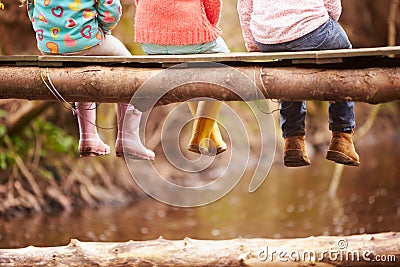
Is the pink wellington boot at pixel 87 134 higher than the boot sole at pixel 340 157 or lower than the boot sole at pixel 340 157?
higher

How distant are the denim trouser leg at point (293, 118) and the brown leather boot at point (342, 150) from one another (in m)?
0.15

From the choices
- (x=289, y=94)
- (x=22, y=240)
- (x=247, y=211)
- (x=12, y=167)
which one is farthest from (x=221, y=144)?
(x=12, y=167)

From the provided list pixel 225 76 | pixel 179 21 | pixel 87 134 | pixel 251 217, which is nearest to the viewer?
pixel 225 76

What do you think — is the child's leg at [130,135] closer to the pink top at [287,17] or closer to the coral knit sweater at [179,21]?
the coral knit sweater at [179,21]

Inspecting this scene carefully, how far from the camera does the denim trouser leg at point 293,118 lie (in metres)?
3.31

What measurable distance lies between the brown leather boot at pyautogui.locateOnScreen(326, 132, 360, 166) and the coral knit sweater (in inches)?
26.9

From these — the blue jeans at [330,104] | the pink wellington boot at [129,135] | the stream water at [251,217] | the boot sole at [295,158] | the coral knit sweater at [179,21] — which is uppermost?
the coral knit sweater at [179,21]

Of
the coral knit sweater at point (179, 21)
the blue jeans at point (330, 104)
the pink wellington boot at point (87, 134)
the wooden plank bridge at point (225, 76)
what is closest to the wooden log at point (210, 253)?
the pink wellington boot at point (87, 134)

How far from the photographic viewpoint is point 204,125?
3406 millimetres

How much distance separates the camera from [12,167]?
6.33 meters

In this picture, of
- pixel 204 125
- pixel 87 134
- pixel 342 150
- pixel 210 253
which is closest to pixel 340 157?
pixel 342 150

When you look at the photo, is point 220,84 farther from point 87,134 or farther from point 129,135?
point 87,134

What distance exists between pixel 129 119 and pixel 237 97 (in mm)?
727

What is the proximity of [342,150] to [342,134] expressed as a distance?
7 centimetres
